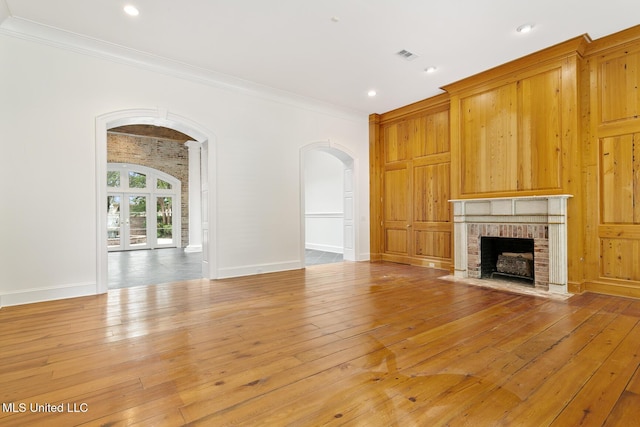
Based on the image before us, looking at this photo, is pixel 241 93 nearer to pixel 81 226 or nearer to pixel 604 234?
pixel 81 226

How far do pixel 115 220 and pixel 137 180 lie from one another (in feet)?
5.08

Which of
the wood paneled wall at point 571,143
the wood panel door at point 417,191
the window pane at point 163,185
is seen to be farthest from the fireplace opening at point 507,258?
the window pane at point 163,185

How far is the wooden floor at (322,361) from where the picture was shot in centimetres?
165

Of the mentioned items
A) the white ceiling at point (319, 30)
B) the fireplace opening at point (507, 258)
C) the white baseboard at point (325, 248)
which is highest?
the white ceiling at point (319, 30)

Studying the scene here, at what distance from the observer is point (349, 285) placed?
4.66 meters

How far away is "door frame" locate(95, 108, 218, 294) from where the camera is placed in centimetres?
419

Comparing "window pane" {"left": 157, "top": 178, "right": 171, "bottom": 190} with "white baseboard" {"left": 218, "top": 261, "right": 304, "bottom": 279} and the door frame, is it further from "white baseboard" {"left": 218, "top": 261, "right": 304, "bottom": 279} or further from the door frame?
"white baseboard" {"left": 218, "top": 261, "right": 304, "bottom": 279}

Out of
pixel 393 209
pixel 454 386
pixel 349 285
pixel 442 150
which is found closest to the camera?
pixel 454 386

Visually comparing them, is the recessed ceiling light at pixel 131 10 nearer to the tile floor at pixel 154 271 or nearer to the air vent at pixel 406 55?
the air vent at pixel 406 55

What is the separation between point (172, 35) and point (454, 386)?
15.6 feet

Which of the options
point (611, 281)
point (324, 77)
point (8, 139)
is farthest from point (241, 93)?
point (611, 281)

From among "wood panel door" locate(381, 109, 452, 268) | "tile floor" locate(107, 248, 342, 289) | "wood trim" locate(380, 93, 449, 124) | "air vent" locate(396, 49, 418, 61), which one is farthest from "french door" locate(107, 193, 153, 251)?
"air vent" locate(396, 49, 418, 61)

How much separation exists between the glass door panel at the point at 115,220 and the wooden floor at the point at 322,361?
302 inches

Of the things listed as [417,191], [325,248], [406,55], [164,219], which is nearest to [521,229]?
[417,191]
